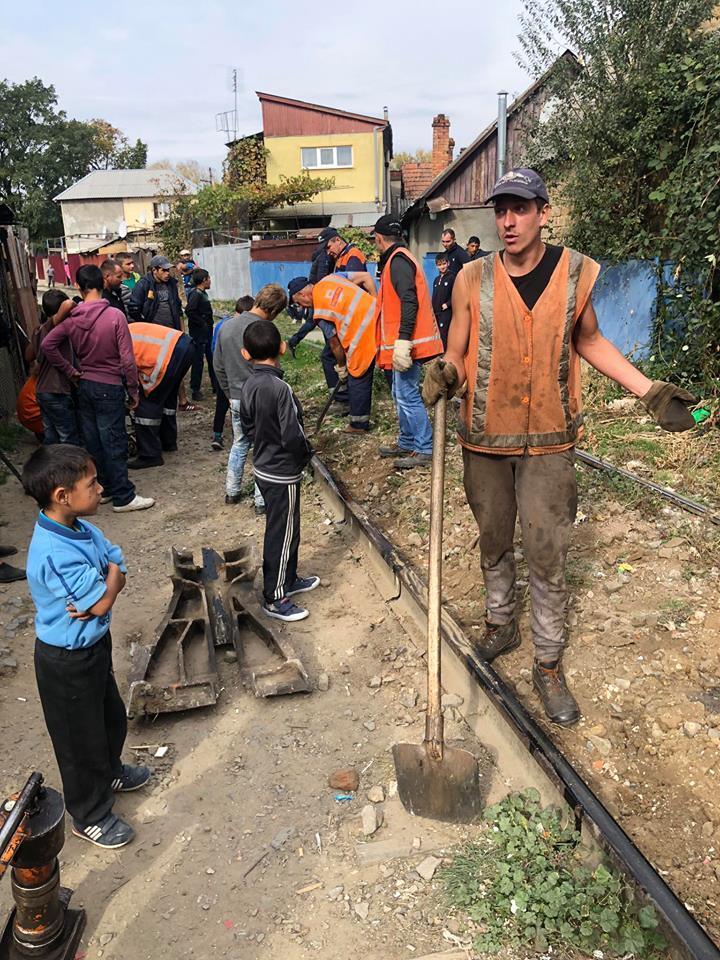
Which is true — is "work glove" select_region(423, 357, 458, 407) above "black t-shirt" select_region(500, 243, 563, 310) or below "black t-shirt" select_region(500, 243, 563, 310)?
below

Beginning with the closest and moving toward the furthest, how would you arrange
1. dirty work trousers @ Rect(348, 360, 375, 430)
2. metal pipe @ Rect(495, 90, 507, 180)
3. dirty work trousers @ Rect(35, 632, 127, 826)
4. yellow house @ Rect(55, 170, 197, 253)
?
dirty work trousers @ Rect(35, 632, 127, 826) → dirty work trousers @ Rect(348, 360, 375, 430) → metal pipe @ Rect(495, 90, 507, 180) → yellow house @ Rect(55, 170, 197, 253)

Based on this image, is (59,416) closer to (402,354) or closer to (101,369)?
(101,369)

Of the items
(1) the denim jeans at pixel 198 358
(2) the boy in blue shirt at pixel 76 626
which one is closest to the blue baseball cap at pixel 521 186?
(2) the boy in blue shirt at pixel 76 626

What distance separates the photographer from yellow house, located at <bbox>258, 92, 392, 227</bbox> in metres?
35.1

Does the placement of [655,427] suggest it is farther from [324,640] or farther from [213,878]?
[213,878]

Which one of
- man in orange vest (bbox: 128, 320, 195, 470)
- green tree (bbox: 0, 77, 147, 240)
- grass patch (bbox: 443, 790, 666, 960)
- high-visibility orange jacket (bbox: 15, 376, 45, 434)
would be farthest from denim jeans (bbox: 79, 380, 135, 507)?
green tree (bbox: 0, 77, 147, 240)

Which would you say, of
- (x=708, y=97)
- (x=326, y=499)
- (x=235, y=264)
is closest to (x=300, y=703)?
(x=326, y=499)

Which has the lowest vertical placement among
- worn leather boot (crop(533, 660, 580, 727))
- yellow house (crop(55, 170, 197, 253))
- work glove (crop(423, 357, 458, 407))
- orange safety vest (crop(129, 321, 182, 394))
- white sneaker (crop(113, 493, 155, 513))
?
white sneaker (crop(113, 493, 155, 513))

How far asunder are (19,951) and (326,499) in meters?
4.66

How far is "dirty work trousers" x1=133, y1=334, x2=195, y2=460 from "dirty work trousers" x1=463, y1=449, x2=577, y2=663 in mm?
4824

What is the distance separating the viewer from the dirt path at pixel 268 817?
2529 millimetres

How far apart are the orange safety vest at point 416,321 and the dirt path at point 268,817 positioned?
101 inches

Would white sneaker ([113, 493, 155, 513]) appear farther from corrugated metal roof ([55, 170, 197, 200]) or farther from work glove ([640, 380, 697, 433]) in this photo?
corrugated metal roof ([55, 170, 197, 200])

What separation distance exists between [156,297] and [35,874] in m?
8.05
